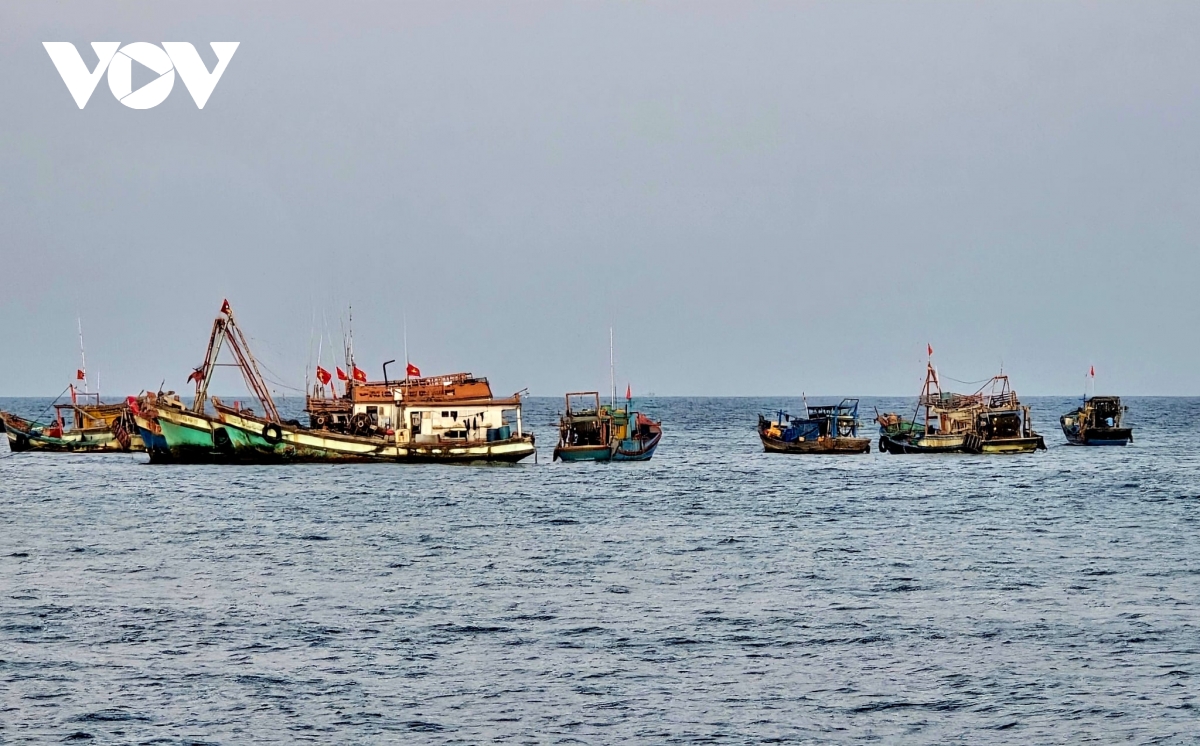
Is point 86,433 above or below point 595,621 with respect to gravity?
above

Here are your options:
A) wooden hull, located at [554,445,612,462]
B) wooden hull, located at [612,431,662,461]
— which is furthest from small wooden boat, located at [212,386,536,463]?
wooden hull, located at [612,431,662,461]

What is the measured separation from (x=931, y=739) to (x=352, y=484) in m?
55.8

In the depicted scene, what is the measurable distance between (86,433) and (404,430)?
3794 centimetres

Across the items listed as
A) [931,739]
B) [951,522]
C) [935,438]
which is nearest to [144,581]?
[931,739]

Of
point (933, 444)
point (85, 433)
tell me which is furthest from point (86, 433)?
point (933, 444)

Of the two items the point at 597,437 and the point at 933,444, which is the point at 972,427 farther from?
the point at 597,437

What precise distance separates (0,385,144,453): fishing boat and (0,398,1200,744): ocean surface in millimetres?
42861

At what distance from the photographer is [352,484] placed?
76.1m

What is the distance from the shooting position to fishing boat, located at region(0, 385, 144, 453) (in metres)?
109

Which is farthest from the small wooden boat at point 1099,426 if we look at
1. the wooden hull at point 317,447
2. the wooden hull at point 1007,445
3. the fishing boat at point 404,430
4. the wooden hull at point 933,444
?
the wooden hull at point 317,447

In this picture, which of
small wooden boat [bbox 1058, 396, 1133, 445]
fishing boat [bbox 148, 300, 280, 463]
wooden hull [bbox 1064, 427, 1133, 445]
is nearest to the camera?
fishing boat [bbox 148, 300, 280, 463]

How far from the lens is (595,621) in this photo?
33781mm

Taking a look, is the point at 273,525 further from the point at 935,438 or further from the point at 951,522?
the point at 935,438

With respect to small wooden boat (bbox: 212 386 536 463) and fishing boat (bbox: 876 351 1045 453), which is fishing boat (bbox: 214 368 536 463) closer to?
small wooden boat (bbox: 212 386 536 463)
